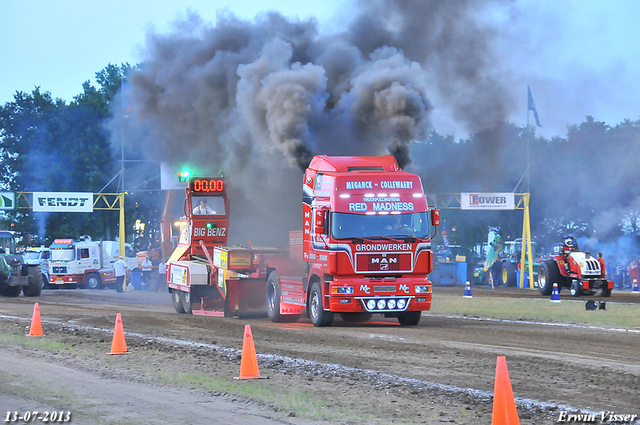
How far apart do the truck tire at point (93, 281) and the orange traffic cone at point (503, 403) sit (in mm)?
40447

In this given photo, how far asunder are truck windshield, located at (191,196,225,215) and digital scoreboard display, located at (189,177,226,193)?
0.69 ft

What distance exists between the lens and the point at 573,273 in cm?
2867

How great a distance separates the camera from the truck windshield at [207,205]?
22766mm

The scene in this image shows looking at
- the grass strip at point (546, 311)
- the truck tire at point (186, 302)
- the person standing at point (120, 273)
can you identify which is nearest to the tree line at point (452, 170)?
the person standing at point (120, 273)

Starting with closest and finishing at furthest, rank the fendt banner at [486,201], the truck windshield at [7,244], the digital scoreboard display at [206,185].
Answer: the digital scoreboard display at [206,185]
the truck windshield at [7,244]
the fendt banner at [486,201]

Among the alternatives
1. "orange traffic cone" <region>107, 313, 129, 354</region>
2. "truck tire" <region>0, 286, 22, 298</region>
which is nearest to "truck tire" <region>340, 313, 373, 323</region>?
"orange traffic cone" <region>107, 313, 129, 354</region>

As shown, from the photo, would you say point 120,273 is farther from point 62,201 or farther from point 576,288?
point 576,288

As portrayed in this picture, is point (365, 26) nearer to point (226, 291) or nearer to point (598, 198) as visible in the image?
point (226, 291)

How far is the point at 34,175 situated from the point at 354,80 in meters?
44.5

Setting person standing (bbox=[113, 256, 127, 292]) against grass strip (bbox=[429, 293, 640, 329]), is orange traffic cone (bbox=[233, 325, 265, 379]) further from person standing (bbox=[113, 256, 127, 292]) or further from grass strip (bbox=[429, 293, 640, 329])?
person standing (bbox=[113, 256, 127, 292])

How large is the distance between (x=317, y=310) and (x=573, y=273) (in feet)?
50.0

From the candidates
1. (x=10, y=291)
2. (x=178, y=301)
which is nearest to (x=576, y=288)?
(x=178, y=301)

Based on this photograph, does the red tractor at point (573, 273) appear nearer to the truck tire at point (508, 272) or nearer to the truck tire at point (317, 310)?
the truck tire at point (508, 272)

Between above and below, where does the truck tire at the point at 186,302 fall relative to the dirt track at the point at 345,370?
above
